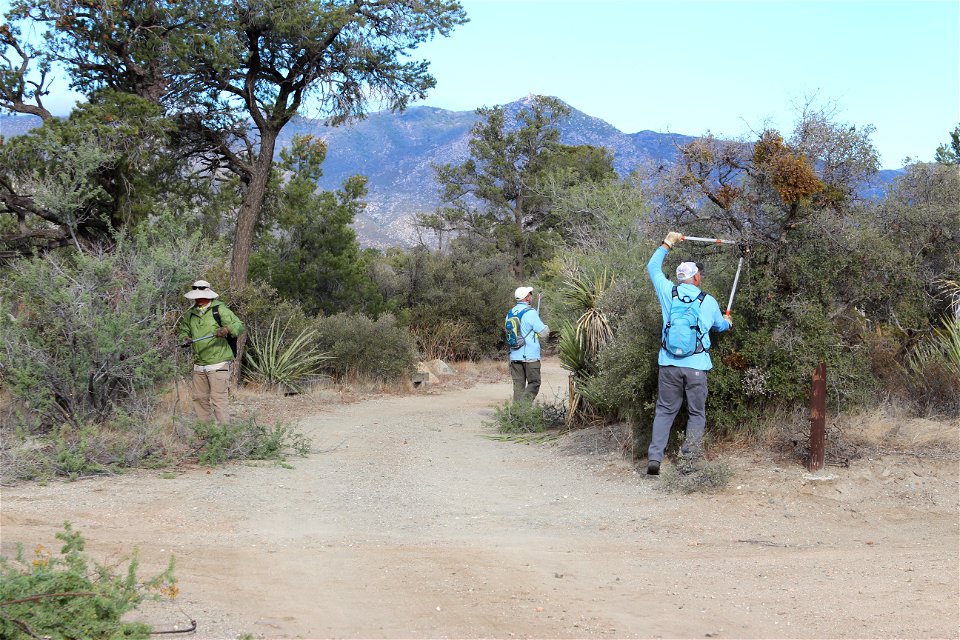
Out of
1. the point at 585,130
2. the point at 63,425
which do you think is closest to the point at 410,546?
the point at 63,425

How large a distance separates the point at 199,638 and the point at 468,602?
5.02ft

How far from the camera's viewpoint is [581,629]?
4.82 m

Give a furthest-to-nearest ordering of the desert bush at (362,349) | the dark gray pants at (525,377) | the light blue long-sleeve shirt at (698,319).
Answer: the desert bush at (362,349) → the dark gray pants at (525,377) → the light blue long-sleeve shirt at (698,319)

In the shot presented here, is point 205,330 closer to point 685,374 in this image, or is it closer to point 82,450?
point 82,450

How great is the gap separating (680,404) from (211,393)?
217 inches

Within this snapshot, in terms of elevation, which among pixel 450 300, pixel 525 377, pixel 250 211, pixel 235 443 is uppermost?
pixel 250 211

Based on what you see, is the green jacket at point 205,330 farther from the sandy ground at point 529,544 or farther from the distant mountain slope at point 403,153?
the distant mountain slope at point 403,153

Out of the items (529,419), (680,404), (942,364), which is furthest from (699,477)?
(529,419)

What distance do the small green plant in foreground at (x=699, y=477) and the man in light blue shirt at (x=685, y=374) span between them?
0.18 meters

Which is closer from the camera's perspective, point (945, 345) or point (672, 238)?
point (672, 238)

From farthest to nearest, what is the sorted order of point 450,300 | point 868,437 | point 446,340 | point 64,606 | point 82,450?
point 450,300, point 446,340, point 868,437, point 82,450, point 64,606

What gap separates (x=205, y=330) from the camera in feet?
34.9

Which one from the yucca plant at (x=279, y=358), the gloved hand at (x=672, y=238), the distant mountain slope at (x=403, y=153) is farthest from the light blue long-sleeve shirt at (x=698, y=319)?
the distant mountain slope at (x=403, y=153)

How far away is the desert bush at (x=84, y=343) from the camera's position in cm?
936
